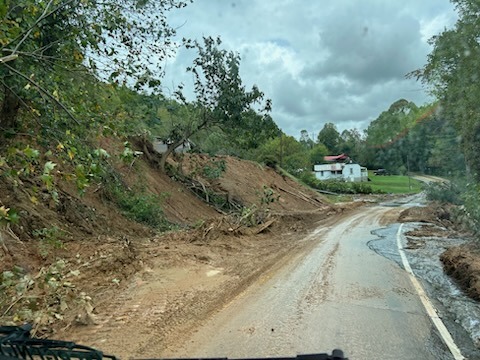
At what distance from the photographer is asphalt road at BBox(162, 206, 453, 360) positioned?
488 cm

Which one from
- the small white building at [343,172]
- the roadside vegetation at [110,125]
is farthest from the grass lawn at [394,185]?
the roadside vegetation at [110,125]

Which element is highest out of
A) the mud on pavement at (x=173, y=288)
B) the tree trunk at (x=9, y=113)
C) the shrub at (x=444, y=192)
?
the tree trunk at (x=9, y=113)

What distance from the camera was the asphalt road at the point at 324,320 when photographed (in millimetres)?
4879

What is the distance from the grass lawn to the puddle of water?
50956 millimetres

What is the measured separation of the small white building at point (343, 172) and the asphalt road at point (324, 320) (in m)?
64.4

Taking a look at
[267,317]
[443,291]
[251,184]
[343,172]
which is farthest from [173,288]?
[343,172]

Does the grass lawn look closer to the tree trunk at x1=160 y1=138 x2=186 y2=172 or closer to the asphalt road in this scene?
the tree trunk at x1=160 y1=138 x2=186 y2=172

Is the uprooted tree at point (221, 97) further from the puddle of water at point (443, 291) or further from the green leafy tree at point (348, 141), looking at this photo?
the green leafy tree at point (348, 141)

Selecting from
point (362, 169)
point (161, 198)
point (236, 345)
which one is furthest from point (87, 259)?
point (362, 169)

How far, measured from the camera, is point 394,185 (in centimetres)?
6925

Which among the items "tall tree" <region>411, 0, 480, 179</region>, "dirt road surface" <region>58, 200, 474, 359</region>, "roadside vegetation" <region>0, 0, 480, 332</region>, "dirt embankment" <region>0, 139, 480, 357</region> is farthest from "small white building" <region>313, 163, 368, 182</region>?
"dirt road surface" <region>58, 200, 474, 359</region>

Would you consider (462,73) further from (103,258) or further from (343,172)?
(343,172)

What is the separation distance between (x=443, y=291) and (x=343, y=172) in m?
75.4

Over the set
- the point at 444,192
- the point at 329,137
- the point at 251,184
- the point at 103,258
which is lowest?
the point at 103,258
